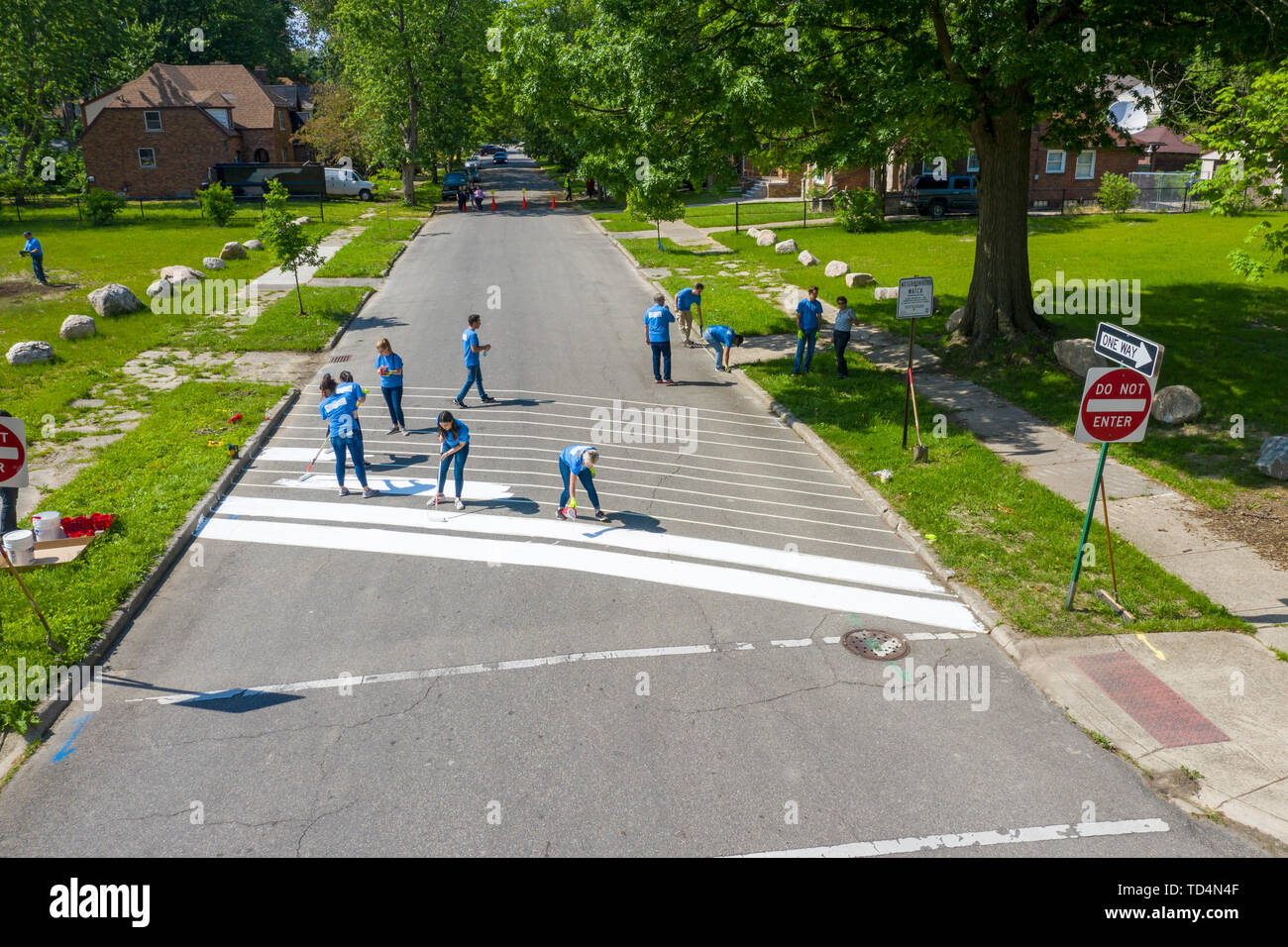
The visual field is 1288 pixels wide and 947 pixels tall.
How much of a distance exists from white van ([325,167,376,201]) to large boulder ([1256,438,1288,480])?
4800cm

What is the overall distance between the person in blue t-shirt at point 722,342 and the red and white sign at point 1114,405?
9.67 metres

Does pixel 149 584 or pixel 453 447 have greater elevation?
pixel 453 447

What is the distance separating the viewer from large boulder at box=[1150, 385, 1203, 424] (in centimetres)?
1341

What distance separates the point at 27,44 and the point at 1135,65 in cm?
5294

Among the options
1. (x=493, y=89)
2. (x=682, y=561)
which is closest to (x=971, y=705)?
(x=682, y=561)

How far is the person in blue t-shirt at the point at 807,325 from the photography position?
53.2 feet

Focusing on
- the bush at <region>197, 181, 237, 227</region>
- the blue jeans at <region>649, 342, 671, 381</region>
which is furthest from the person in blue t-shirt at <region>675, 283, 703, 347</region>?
the bush at <region>197, 181, 237, 227</region>

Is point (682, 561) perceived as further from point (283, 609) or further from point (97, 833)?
point (97, 833)

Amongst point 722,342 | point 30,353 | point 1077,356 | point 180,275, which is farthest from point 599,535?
point 180,275

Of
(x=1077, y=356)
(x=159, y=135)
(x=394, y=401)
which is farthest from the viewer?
(x=159, y=135)

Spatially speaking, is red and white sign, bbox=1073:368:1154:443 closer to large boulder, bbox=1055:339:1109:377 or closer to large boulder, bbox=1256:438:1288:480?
large boulder, bbox=1256:438:1288:480

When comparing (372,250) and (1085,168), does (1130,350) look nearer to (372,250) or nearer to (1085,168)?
(372,250)

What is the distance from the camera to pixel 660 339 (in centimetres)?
1644

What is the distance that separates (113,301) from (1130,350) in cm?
2287
